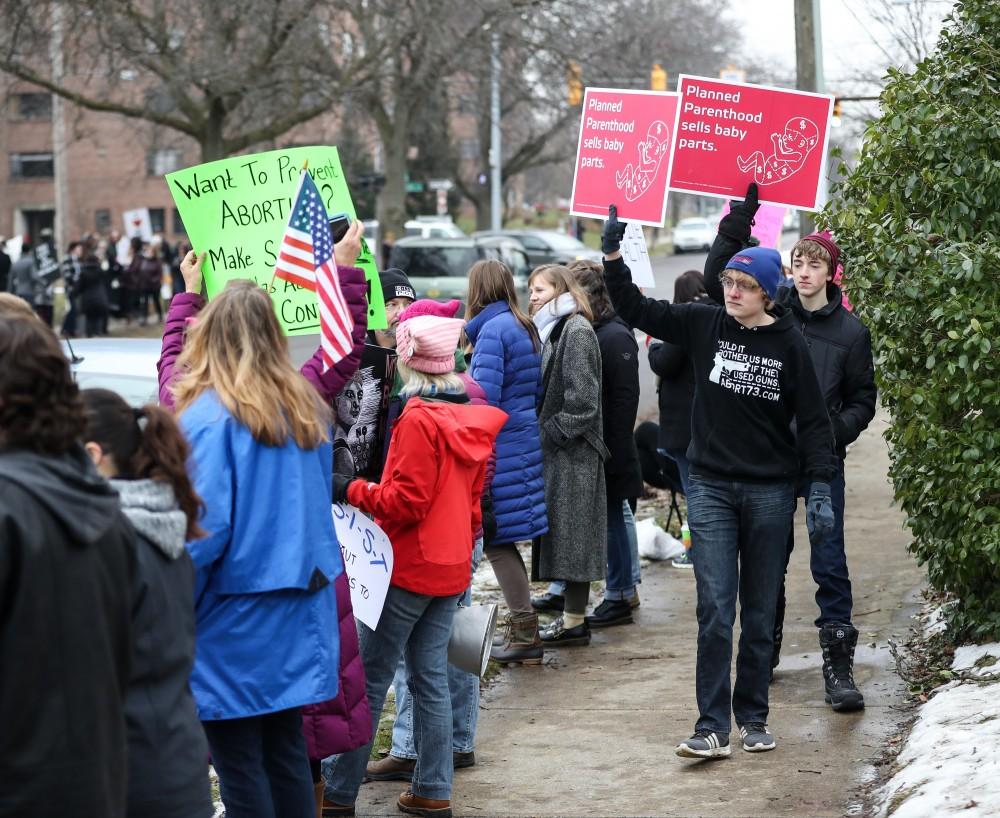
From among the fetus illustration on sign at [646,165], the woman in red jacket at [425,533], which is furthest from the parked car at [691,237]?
the woman in red jacket at [425,533]

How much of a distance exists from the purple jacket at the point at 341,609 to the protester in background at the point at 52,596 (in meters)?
1.64

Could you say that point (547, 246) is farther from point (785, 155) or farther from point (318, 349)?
point (318, 349)

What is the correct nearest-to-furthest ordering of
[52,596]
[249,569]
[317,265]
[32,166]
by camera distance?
1. [52,596]
2. [249,569]
3. [317,265]
4. [32,166]

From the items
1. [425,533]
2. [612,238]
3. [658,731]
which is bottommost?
[658,731]

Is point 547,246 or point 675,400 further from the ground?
point 547,246

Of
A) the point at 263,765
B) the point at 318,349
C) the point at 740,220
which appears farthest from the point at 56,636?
the point at 740,220

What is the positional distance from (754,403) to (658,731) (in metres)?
1.50

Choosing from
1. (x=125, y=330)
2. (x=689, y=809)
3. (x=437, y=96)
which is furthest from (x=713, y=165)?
(x=437, y=96)

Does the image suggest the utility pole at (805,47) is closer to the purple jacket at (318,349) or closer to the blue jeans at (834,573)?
the blue jeans at (834,573)

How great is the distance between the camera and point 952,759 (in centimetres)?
496

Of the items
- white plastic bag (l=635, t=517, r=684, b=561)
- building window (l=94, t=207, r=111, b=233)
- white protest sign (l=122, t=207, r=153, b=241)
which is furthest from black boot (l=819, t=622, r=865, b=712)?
building window (l=94, t=207, r=111, b=233)

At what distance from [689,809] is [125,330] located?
2568 cm

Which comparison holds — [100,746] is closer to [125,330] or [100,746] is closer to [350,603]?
[350,603]

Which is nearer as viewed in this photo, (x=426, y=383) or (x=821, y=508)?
(x=426, y=383)
